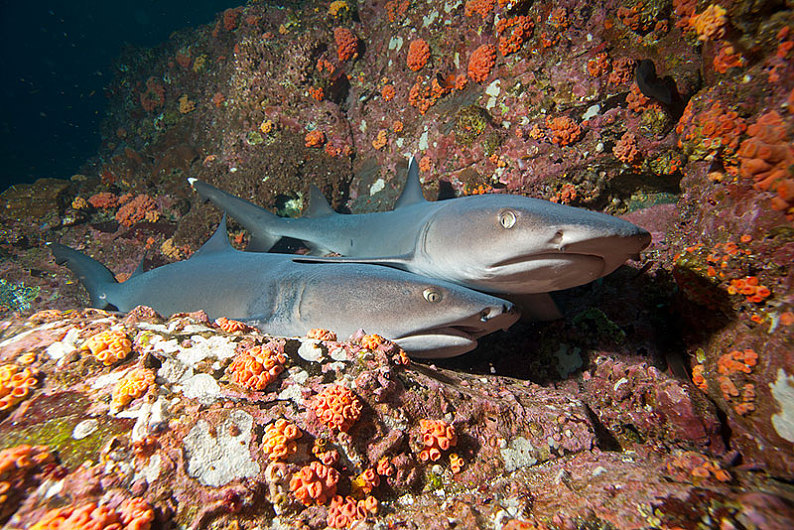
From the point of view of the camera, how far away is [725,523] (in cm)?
115

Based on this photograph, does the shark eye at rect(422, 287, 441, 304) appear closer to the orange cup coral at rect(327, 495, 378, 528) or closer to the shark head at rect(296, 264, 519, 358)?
the shark head at rect(296, 264, 519, 358)

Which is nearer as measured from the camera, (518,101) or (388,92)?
(518,101)

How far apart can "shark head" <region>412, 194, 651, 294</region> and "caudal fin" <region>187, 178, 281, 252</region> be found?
347 centimetres

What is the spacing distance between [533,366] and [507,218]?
1.77 metres

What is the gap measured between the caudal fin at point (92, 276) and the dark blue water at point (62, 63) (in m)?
32.7

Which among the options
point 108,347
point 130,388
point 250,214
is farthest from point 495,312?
point 250,214

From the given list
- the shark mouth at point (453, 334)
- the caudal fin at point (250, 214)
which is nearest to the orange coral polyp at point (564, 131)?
the shark mouth at point (453, 334)

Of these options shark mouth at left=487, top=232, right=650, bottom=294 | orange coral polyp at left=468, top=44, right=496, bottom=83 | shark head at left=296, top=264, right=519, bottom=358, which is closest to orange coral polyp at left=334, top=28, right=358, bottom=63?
orange coral polyp at left=468, top=44, right=496, bottom=83

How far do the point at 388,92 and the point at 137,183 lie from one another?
717 cm

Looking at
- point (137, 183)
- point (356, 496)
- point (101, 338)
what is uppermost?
point (137, 183)

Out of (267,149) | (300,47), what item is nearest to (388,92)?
(300,47)

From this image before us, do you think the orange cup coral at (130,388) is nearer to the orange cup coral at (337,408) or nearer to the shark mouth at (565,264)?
the orange cup coral at (337,408)

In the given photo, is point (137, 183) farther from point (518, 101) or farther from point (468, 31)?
point (518, 101)

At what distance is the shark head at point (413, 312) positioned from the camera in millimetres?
2287
